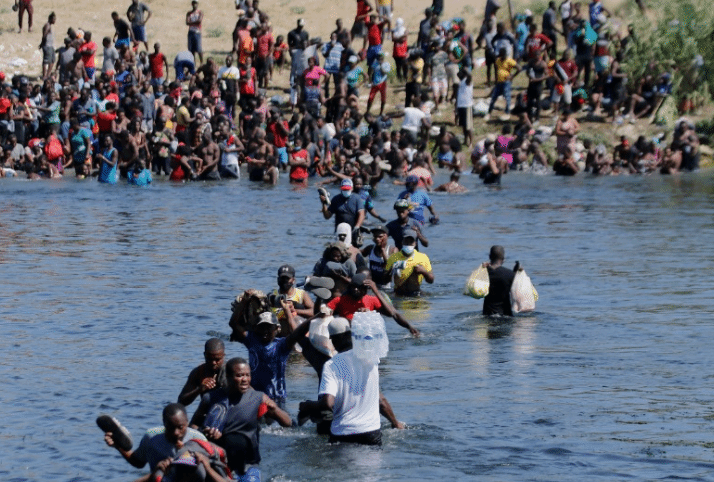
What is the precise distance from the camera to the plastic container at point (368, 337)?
9852mm

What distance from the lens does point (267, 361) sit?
11.0 meters

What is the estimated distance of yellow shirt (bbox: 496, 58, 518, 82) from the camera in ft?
120

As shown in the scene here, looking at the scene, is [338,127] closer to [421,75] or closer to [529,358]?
[421,75]

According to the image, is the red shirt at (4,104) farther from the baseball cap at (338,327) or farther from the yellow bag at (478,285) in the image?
the baseball cap at (338,327)

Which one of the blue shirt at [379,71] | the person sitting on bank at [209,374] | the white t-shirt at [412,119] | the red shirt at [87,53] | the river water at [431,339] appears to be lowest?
the river water at [431,339]

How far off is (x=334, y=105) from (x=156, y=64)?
16.0 feet

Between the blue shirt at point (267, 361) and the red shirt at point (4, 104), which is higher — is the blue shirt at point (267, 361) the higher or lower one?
the lower one

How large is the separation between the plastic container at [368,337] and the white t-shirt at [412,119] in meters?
25.2

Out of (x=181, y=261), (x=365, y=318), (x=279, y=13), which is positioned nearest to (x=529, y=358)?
(x=365, y=318)

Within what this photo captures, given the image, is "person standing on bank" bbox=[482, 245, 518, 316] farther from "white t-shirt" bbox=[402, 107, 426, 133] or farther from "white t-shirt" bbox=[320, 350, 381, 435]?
"white t-shirt" bbox=[402, 107, 426, 133]

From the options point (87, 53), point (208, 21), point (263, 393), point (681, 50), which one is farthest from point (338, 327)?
point (208, 21)

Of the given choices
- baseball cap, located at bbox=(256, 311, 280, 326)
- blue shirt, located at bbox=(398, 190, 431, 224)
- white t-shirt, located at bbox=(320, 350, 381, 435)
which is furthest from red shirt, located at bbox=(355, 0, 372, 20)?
white t-shirt, located at bbox=(320, 350, 381, 435)

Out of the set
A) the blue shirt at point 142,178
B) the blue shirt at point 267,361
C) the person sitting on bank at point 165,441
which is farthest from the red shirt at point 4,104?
the person sitting on bank at point 165,441

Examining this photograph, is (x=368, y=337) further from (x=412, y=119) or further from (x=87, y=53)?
(x=87, y=53)
